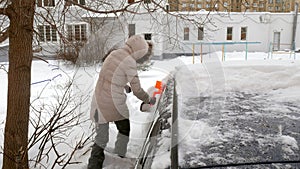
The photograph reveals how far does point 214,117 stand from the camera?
3.03 m

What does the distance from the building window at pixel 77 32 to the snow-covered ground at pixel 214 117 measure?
1.89 feet

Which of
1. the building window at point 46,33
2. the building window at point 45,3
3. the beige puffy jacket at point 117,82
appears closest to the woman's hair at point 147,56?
the beige puffy jacket at point 117,82

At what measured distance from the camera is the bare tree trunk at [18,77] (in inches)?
102

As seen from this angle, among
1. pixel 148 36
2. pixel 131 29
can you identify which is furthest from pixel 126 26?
pixel 148 36

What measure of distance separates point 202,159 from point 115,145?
120cm

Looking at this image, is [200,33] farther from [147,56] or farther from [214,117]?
[214,117]

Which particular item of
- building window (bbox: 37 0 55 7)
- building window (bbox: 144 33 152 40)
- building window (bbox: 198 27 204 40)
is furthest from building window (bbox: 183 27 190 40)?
building window (bbox: 37 0 55 7)

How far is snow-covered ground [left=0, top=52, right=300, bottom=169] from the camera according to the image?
215 centimetres

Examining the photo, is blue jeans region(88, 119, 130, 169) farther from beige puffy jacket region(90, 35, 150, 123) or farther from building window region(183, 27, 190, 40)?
building window region(183, 27, 190, 40)

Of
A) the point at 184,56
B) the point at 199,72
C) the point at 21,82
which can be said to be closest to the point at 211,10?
the point at 199,72

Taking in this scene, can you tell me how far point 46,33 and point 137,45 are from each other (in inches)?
70.9

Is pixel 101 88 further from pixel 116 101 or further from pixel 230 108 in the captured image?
pixel 230 108

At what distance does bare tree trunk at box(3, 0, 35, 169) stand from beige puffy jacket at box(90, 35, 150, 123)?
66 centimetres

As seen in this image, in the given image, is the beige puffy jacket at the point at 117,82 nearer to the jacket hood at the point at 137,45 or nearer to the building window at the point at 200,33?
the jacket hood at the point at 137,45
